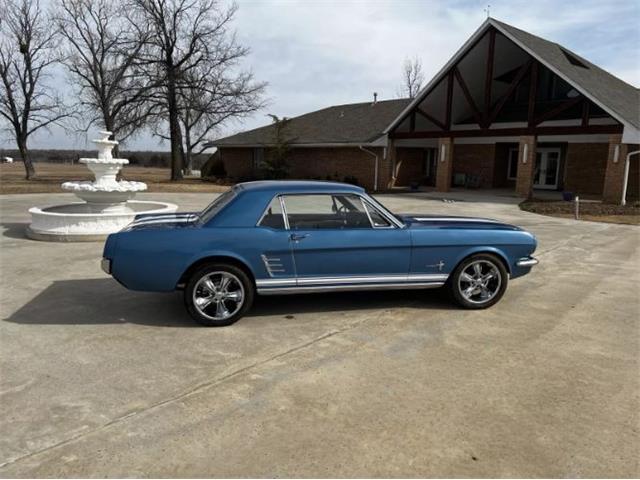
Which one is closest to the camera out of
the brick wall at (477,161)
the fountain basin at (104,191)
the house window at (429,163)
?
the fountain basin at (104,191)

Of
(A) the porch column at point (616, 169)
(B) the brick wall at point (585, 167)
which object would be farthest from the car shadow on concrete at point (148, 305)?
(B) the brick wall at point (585, 167)

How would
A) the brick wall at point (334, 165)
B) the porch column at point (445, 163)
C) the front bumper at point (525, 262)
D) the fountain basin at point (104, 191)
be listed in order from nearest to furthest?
the front bumper at point (525, 262)
the fountain basin at point (104, 191)
the porch column at point (445, 163)
the brick wall at point (334, 165)

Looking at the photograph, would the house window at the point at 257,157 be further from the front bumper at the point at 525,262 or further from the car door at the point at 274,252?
the car door at the point at 274,252

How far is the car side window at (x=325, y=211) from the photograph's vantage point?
5480 millimetres

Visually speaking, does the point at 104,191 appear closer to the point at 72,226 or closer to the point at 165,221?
the point at 72,226

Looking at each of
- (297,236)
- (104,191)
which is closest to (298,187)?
(297,236)

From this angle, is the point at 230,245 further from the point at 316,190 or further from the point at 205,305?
the point at 316,190

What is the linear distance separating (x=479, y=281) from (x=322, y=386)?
9.18 feet

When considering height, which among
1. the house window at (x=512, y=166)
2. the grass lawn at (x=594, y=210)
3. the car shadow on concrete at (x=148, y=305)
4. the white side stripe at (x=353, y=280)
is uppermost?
the house window at (x=512, y=166)

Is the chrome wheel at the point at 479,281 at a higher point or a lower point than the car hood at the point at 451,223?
lower

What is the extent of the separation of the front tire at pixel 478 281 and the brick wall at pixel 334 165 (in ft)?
70.8

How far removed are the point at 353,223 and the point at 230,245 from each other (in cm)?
141

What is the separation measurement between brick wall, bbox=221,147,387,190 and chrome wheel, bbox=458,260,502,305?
850 inches

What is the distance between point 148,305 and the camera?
5938 mm
